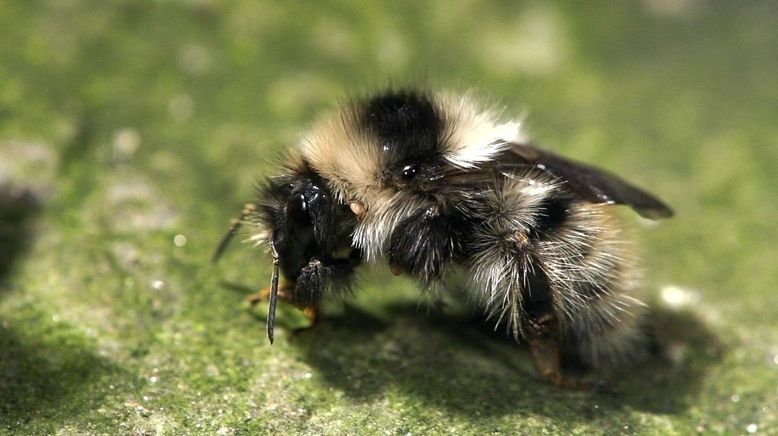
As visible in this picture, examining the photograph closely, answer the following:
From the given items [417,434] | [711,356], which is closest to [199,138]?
[417,434]

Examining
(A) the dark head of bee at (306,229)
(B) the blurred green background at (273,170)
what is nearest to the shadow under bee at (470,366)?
(B) the blurred green background at (273,170)

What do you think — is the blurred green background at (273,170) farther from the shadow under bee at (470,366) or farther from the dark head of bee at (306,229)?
the dark head of bee at (306,229)

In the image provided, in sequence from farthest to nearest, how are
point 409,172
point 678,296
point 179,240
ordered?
point 678,296 → point 179,240 → point 409,172

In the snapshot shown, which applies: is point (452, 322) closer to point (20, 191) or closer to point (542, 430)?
point (542, 430)

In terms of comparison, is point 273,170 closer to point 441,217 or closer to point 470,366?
point 441,217

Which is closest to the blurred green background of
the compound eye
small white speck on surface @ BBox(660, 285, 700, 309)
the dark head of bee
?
small white speck on surface @ BBox(660, 285, 700, 309)

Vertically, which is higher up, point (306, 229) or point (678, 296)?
point (678, 296)

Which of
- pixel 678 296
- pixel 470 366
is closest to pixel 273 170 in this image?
pixel 470 366
